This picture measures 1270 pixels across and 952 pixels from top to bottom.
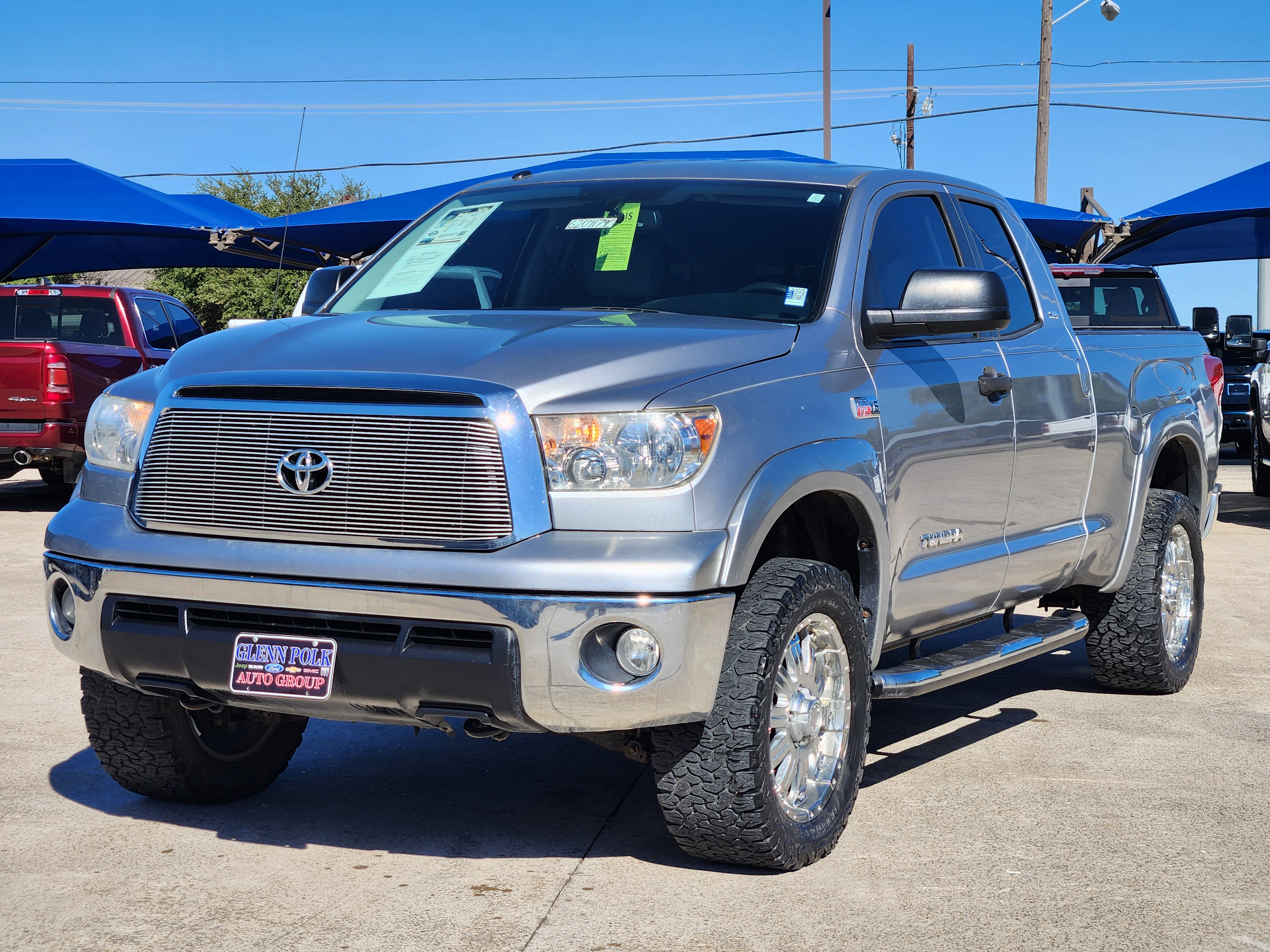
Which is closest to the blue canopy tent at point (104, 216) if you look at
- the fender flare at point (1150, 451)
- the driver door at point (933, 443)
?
the fender flare at point (1150, 451)

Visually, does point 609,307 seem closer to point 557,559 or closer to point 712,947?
point 557,559

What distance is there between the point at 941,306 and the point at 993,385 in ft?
2.02

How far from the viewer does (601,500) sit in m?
3.67

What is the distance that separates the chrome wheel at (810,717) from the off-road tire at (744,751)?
0.09 metres

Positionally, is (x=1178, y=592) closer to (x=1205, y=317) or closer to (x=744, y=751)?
(x=744, y=751)

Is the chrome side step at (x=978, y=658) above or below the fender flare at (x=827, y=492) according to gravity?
below

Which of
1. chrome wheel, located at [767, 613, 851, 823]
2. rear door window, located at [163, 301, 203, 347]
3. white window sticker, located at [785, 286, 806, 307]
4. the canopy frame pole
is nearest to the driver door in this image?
white window sticker, located at [785, 286, 806, 307]

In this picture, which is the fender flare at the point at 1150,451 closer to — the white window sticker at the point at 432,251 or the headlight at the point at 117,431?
the white window sticker at the point at 432,251

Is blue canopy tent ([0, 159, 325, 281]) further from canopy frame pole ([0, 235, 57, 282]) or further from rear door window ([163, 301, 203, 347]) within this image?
rear door window ([163, 301, 203, 347])

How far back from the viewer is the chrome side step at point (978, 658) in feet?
15.0

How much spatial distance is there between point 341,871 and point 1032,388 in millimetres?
2893

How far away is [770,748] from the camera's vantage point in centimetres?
409

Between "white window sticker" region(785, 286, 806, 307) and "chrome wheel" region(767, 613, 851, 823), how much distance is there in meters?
0.97

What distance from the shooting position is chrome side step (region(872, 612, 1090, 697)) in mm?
4582
